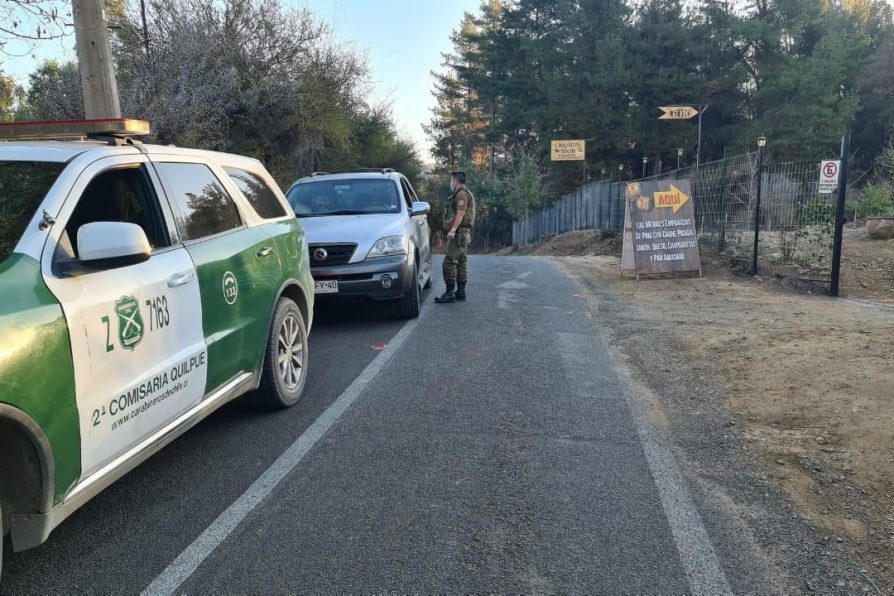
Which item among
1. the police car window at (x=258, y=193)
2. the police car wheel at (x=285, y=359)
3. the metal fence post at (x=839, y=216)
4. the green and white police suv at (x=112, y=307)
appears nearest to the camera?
the green and white police suv at (x=112, y=307)

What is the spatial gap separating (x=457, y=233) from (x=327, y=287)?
251 cm

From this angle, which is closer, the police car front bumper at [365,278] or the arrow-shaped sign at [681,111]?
the police car front bumper at [365,278]

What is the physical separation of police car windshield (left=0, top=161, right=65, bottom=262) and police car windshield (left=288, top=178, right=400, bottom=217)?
5258 millimetres

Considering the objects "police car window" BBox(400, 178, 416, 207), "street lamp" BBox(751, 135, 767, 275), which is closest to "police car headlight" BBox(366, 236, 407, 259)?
"police car window" BBox(400, 178, 416, 207)

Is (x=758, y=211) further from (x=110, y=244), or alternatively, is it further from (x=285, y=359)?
(x=110, y=244)

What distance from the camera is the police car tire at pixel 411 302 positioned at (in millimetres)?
7828

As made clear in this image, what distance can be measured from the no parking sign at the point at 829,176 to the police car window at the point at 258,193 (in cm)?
791

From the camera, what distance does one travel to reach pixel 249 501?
3.44 m

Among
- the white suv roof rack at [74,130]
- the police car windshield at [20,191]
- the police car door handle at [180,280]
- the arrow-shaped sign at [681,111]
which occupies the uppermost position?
the arrow-shaped sign at [681,111]

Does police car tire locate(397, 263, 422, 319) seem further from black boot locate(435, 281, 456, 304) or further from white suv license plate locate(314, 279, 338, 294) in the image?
black boot locate(435, 281, 456, 304)

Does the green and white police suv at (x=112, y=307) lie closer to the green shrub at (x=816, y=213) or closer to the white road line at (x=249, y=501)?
the white road line at (x=249, y=501)

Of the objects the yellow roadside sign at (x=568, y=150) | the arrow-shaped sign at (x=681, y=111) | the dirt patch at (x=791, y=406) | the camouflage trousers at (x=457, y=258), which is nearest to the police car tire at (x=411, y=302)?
the camouflage trousers at (x=457, y=258)

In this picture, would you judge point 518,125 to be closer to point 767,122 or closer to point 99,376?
point 767,122

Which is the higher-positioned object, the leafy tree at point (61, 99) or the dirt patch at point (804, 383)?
the leafy tree at point (61, 99)
